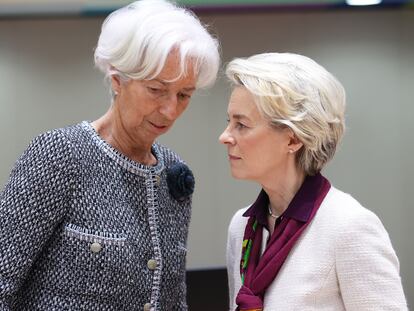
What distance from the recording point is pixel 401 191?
473 centimetres

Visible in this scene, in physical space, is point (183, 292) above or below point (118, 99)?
below

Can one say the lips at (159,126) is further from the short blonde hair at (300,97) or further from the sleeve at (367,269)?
the sleeve at (367,269)

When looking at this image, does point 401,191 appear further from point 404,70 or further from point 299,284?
point 299,284

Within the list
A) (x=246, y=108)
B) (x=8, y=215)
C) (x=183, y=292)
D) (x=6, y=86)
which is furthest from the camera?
(x=6, y=86)

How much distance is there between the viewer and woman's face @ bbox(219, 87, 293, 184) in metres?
1.74

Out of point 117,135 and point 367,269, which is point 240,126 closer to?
point 117,135

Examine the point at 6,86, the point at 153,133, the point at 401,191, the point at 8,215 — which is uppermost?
the point at 153,133

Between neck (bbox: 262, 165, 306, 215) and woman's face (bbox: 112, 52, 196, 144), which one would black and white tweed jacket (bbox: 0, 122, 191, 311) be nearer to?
woman's face (bbox: 112, 52, 196, 144)

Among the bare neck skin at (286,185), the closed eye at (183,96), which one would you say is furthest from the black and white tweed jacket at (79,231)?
the bare neck skin at (286,185)

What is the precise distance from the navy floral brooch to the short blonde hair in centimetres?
38

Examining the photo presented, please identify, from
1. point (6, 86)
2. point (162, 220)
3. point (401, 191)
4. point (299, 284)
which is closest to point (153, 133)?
point (162, 220)

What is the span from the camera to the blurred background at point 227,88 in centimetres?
450

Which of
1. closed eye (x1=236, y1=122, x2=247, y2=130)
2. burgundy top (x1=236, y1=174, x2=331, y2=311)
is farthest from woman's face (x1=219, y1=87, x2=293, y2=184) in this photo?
burgundy top (x1=236, y1=174, x2=331, y2=311)

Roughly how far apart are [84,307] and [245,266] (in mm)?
467
